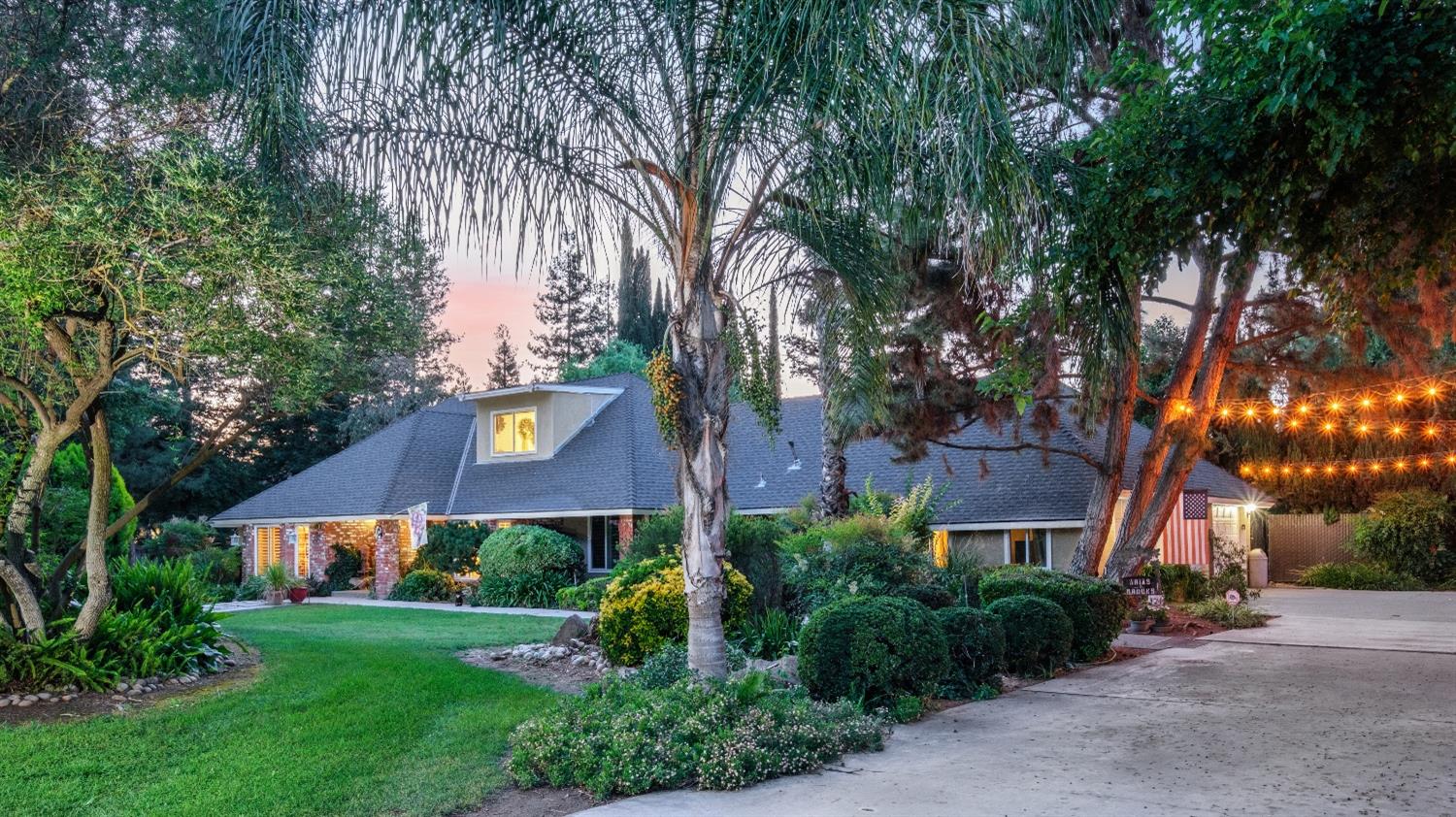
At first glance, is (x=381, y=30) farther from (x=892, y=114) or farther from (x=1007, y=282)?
(x=1007, y=282)

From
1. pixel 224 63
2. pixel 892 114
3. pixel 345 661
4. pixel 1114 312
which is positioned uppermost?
pixel 224 63

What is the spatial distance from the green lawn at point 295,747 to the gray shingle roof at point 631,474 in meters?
10.4

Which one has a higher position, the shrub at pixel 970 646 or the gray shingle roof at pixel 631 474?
the gray shingle roof at pixel 631 474

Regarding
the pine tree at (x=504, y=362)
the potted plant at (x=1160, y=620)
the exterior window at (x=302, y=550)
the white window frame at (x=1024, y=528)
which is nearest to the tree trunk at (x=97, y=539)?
the potted plant at (x=1160, y=620)

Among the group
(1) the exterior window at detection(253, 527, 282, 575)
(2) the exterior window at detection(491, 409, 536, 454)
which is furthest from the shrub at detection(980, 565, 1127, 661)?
(1) the exterior window at detection(253, 527, 282, 575)

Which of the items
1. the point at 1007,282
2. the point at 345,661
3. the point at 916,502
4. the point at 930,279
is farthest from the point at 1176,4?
the point at 345,661

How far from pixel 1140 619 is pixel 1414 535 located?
13.6 m

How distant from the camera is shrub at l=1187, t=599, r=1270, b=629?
1539cm

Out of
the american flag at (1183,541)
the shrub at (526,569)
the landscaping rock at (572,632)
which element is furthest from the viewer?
the american flag at (1183,541)

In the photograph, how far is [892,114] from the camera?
21.2ft

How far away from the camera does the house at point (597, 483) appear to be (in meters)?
20.1

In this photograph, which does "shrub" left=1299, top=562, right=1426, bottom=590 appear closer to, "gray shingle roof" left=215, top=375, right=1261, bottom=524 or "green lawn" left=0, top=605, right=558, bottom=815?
"gray shingle roof" left=215, top=375, right=1261, bottom=524

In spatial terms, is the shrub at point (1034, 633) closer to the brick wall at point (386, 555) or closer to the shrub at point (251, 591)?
the brick wall at point (386, 555)

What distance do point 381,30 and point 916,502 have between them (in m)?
10.7
